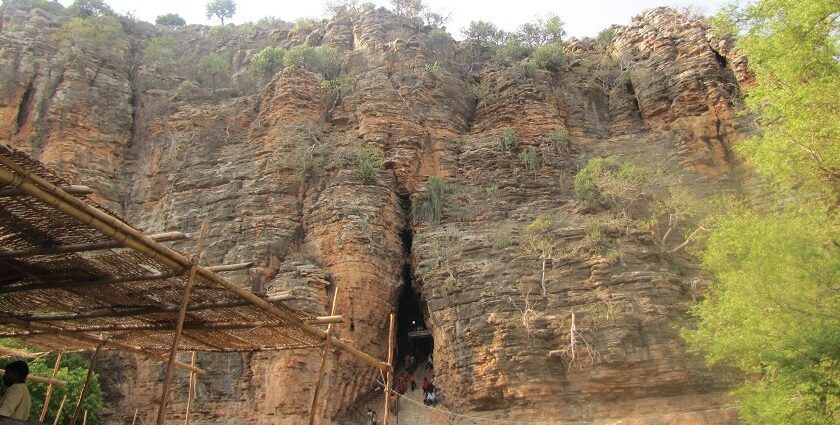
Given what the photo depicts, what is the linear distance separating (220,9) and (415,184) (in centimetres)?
2970

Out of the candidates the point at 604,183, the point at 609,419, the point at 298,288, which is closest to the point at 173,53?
the point at 298,288

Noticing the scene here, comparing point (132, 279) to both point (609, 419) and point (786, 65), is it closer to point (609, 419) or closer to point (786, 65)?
point (609, 419)

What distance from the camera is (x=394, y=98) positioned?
2459 centimetres

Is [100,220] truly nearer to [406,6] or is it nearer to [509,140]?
[509,140]

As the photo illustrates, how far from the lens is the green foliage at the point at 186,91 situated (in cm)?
2673

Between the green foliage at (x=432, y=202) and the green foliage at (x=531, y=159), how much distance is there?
3.30 m

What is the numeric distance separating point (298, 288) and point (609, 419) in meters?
9.03

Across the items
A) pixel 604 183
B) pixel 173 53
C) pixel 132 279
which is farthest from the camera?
pixel 173 53

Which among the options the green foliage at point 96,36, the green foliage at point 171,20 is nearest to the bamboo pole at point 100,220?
the green foliage at point 96,36

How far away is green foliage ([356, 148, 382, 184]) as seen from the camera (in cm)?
2144

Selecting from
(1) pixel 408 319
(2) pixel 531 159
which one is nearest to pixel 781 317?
(2) pixel 531 159

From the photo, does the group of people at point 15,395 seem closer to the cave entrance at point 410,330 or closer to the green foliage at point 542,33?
the cave entrance at point 410,330

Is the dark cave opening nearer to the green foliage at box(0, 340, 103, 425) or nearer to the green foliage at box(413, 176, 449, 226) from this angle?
the green foliage at box(413, 176, 449, 226)

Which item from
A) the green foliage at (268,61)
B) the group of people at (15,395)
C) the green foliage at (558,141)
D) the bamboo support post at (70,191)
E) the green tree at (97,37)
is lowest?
the group of people at (15,395)
